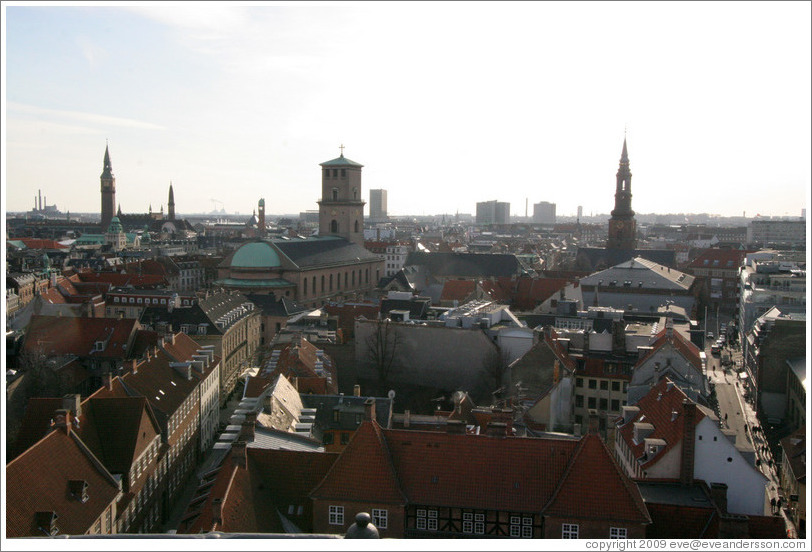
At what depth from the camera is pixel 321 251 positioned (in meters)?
91.2

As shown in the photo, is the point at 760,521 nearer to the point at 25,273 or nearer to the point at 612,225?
the point at 25,273

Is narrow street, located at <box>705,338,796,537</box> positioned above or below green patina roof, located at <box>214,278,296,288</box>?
below

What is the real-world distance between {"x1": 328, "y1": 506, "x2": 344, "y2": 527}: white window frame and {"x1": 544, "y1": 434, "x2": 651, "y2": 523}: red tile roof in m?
5.66

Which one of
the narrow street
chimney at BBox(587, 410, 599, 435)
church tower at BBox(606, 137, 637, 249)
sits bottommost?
the narrow street

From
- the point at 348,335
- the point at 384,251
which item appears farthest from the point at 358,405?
the point at 384,251

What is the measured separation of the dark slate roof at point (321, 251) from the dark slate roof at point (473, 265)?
7836 mm

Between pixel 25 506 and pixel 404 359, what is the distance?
109 feet

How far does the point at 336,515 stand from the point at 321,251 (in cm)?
7039

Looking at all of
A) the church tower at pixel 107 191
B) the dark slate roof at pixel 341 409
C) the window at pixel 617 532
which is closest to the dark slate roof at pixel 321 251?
the dark slate roof at pixel 341 409

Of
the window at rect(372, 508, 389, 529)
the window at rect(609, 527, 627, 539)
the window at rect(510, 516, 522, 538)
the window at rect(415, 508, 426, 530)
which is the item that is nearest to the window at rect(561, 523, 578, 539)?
the window at rect(609, 527, 627, 539)

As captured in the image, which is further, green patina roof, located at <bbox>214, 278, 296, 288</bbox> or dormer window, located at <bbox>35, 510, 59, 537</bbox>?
green patina roof, located at <bbox>214, 278, 296, 288</bbox>

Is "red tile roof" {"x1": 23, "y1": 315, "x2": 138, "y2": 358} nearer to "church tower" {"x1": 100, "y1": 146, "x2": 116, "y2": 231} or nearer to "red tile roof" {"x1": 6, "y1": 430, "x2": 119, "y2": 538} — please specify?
"red tile roof" {"x1": 6, "y1": 430, "x2": 119, "y2": 538}

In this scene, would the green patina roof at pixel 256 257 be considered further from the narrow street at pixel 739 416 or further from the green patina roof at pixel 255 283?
the narrow street at pixel 739 416

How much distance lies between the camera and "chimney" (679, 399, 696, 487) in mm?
27688
